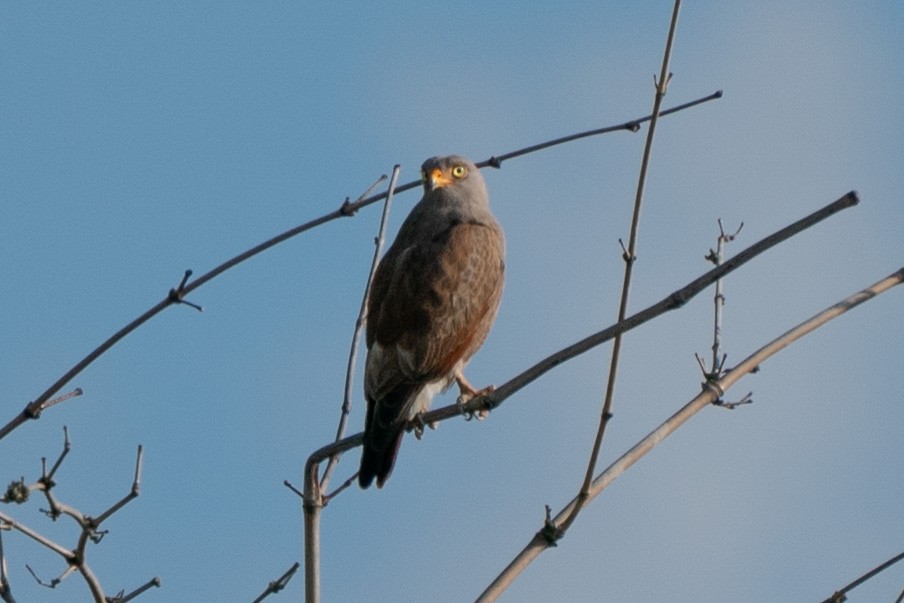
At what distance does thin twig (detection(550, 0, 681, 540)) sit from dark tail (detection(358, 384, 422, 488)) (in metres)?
1.70

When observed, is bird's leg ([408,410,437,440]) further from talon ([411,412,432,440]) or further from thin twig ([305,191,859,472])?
thin twig ([305,191,859,472])

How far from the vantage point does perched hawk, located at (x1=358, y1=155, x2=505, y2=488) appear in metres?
6.57

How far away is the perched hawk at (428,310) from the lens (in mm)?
6566

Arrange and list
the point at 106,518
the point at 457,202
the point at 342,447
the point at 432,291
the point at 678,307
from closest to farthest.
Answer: the point at 678,307, the point at 106,518, the point at 342,447, the point at 432,291, the point at 457,202

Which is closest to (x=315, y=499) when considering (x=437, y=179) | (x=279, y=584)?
(x=279, y=584)

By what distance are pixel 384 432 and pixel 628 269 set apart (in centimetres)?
210

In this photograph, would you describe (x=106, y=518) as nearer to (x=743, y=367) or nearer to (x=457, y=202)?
(x=743, y=367)

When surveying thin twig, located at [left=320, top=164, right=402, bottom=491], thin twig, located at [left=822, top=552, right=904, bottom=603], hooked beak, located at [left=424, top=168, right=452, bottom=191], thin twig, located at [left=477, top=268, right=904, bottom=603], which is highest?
hooked beak, located at [left=424, top=168, right=452, bottom=191]

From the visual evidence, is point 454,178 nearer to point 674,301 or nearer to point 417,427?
point 417,427

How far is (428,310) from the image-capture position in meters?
6.83

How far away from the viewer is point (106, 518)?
4051 mm

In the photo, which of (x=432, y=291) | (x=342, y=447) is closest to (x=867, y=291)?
(x=342, y=447)

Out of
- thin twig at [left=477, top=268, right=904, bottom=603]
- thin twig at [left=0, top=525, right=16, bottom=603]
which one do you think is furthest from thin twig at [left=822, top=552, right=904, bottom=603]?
thin twig at [left=0, top=525, right=16, bottom=603]

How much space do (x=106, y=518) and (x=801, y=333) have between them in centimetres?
204
